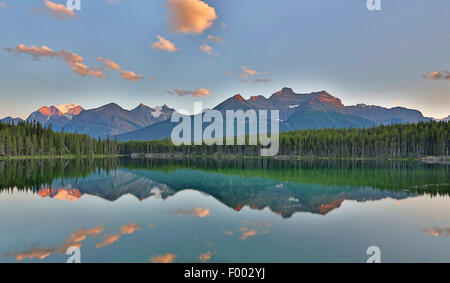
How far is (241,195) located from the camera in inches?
1496

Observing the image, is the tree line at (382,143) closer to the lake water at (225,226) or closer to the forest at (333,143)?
the forest at (333,143)

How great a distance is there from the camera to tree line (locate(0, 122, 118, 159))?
12781 cm

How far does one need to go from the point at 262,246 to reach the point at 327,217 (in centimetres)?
1151

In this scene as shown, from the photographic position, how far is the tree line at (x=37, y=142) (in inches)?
5032
